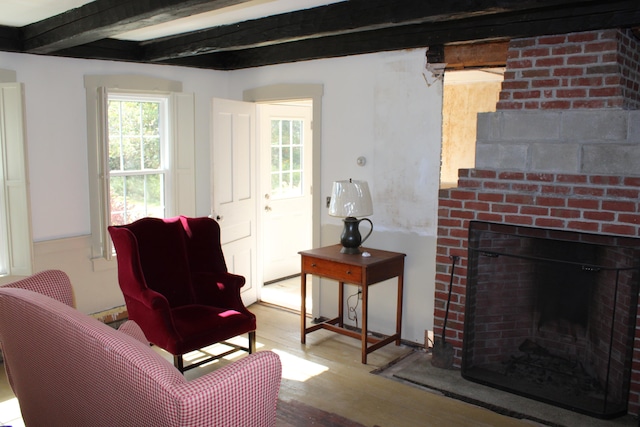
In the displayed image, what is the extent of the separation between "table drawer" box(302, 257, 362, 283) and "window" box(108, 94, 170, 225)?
1699 mm

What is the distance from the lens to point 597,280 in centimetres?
350

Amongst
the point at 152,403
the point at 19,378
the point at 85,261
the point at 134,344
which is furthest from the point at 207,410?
the point at 85,261

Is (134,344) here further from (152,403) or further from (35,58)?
(35,58)

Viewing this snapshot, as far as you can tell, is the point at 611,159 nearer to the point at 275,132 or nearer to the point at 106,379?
the point at 106,379

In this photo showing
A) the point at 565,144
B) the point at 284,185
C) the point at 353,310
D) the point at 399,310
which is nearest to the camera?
the point at 565,144

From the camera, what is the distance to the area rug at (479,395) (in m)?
3.44

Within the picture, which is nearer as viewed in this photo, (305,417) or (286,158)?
(305,417)

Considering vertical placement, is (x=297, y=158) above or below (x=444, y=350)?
above

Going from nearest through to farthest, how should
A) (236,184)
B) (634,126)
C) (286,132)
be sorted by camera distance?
1. (634,126)
2. (236,184)
3. (286,132)

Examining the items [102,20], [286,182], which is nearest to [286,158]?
[286,182]

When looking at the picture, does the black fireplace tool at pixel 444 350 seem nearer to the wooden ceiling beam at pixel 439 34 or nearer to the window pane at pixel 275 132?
the wooden ceiling beam at pixel 439 34

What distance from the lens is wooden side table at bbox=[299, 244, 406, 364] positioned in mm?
4152

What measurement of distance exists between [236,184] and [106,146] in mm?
1233

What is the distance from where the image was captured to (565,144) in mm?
3590
